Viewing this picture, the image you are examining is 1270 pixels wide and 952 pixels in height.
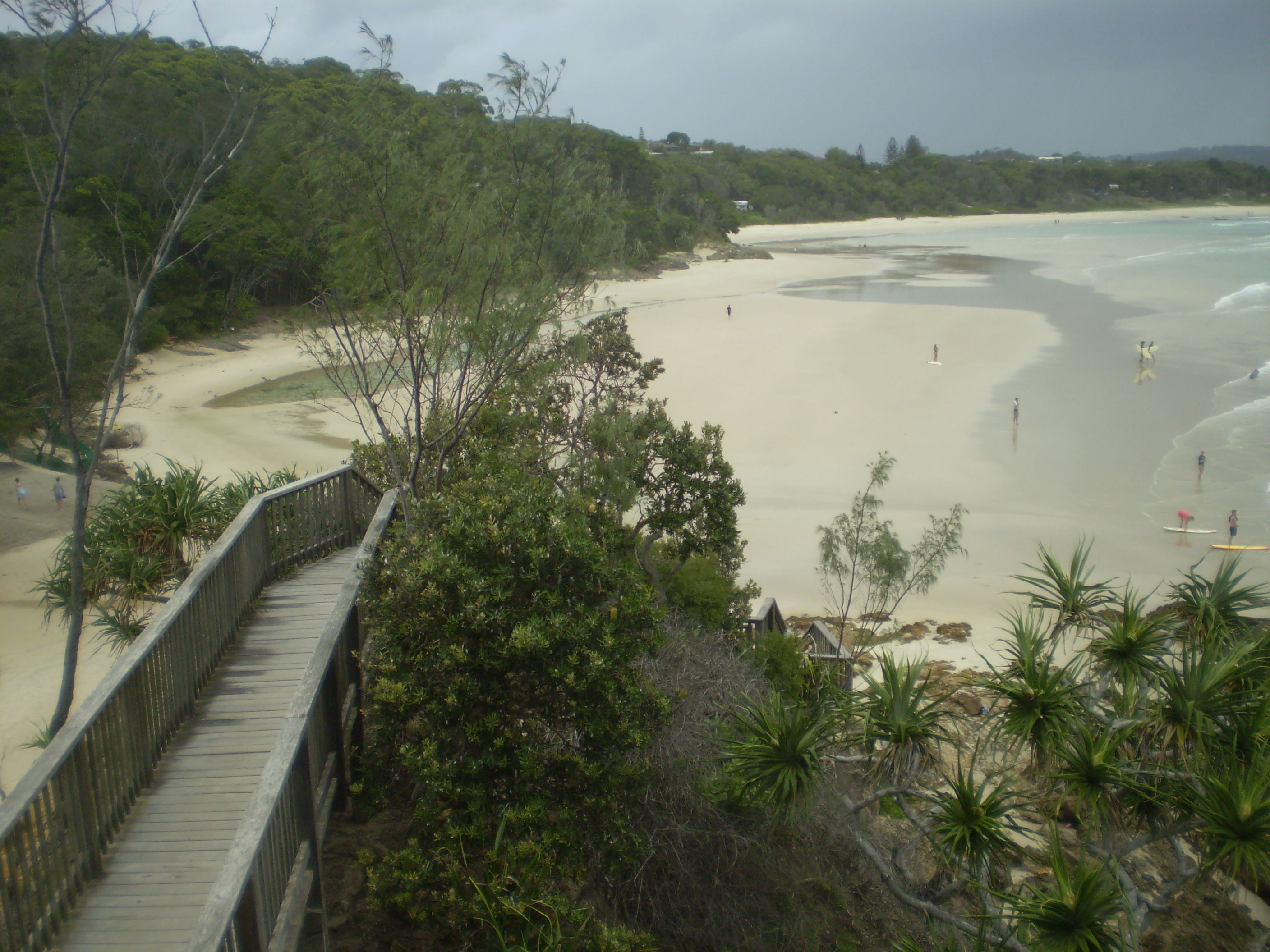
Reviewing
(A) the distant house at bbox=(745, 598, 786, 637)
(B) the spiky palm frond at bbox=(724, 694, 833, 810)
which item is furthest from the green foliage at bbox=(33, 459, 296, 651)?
(B) the spiky palm frond at bbox=(724, 694, 833, 810)

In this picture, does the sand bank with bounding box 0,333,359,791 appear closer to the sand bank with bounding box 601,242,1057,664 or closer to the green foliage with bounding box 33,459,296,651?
the green foliage with bounding box 33,459,296,651

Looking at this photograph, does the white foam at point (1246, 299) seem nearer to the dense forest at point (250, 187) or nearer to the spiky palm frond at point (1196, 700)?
the dense forest at point (250, 187)

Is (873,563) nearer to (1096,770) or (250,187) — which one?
(1096,770)

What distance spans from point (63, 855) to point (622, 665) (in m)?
2.99

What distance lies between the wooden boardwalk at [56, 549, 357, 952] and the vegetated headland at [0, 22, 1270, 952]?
0.77m

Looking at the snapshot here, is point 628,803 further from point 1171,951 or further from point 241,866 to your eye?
point 1171,951

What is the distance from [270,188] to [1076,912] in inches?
1135

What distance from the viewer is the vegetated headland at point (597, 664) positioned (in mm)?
5355

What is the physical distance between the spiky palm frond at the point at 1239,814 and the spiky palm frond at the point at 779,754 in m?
2.07

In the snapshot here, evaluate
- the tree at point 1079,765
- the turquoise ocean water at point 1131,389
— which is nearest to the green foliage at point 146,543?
the tree at point 1079,765

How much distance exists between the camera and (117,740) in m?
4.86

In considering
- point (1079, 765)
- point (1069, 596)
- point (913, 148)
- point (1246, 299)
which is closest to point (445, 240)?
point (1069, 596)

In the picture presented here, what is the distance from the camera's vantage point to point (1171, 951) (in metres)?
8.64

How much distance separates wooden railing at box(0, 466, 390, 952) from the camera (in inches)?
157
